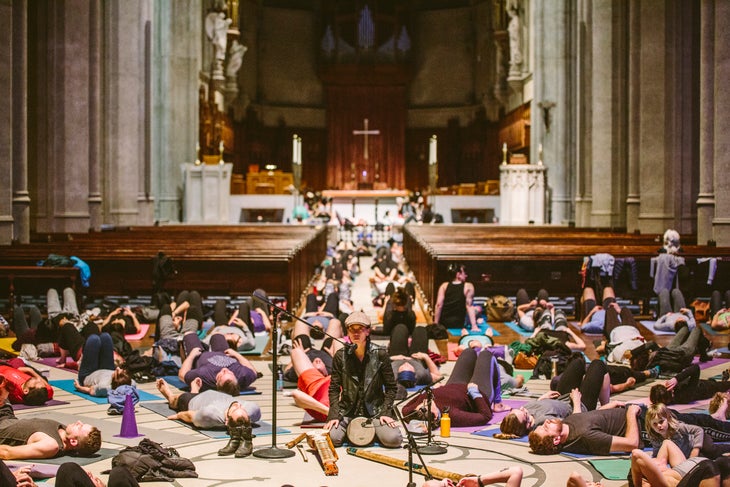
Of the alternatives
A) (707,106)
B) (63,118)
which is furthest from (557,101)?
(63,118)

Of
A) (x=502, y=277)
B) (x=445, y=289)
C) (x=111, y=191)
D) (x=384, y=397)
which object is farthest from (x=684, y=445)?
(x=111, y=191)

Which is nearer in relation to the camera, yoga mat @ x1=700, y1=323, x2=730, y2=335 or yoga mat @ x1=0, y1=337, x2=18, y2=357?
yoga mat @ x1=0, y1=337, x2=18, y2=357

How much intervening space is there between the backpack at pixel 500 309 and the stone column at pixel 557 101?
17.3 meters

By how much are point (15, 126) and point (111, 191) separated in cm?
724

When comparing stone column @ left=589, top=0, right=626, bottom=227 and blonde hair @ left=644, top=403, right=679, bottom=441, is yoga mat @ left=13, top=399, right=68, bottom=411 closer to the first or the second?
blonde hair @ left=644, top=403, right=679, bottom=441

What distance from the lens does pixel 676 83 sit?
24734 mm

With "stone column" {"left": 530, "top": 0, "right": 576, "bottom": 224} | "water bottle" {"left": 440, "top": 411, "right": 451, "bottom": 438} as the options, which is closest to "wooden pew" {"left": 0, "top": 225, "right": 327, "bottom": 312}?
"water bottle" {"left": 440, "top": 411, "right": 451, "bottom": 438}

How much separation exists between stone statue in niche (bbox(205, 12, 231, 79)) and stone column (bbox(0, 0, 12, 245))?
55.1ft

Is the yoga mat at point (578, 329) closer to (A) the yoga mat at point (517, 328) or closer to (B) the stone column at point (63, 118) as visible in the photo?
(A) the yoga mat at point (517, 328)

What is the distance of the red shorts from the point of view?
9.56 meters

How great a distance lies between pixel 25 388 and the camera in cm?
1007

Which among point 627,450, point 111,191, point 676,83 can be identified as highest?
point 676,83

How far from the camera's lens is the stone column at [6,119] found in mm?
19578

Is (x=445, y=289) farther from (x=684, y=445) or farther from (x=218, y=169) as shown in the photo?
(x=218, y=169)
